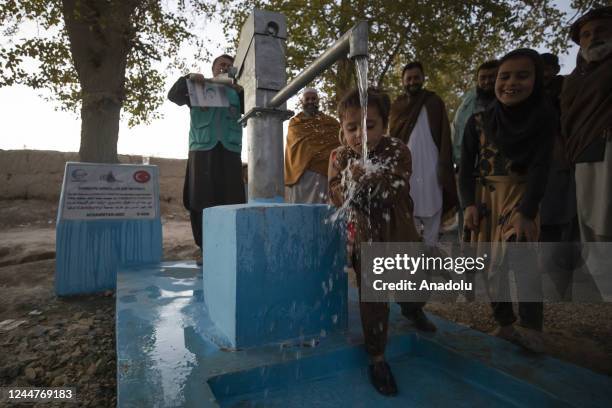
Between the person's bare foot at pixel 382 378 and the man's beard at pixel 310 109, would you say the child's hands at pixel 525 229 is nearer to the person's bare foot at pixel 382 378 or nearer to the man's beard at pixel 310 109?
the person's bare foot at pixel 382 378

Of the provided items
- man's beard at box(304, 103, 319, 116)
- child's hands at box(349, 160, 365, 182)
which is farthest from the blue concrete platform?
man's beard at box(304, 103, 319, 116)

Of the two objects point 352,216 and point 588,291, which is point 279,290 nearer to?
point 352,216

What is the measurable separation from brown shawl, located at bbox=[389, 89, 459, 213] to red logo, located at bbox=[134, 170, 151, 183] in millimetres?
2332

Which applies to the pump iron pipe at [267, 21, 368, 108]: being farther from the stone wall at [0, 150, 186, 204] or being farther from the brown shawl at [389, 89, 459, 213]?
the stone wall at [0, 150, 186, 204]

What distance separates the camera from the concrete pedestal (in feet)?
5.20

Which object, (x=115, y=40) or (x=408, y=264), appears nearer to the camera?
(x=408, y=264)

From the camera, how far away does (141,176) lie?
3.51 m

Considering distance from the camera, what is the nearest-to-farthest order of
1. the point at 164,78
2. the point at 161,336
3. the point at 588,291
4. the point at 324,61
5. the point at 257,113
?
the point at 324,61, the point at 161,336, the point at 257,113, the point at 588,291, the point at 164,78

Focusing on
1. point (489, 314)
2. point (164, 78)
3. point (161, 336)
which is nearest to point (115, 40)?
point (164, 78)

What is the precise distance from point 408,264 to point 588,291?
7.46 ft

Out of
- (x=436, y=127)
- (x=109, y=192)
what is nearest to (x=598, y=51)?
(x=436, y=127)

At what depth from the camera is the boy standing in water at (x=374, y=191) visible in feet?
5.00

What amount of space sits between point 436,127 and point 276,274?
1943 mm

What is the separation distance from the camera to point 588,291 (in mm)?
3051
